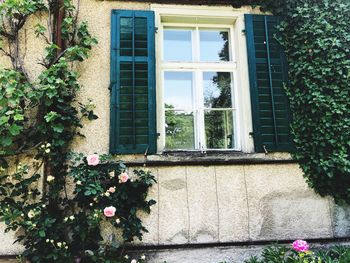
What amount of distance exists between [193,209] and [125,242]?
765 millimetres

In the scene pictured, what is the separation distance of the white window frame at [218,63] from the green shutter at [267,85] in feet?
0.27

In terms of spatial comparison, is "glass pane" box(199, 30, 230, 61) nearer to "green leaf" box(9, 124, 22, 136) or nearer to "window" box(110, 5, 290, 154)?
"window" box(110, 5, 290, 154)

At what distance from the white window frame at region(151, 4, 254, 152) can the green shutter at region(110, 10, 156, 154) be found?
0.49ft

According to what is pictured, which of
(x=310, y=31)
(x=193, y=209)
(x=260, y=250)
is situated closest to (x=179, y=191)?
(x=193, y=209)

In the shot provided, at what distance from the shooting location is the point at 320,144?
3793mm

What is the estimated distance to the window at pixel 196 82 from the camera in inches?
152

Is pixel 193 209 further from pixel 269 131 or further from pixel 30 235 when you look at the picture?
pixel 30 235

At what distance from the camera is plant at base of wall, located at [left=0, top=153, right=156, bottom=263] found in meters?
3.32

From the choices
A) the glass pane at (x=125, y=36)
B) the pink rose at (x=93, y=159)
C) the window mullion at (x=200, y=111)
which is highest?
the glass pane at (x=125, y=36)

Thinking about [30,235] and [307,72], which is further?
[307,72]

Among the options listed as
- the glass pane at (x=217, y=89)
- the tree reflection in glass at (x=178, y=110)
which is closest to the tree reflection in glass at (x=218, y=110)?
the glass pane at (x=217, y=89)

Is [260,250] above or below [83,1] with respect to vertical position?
below

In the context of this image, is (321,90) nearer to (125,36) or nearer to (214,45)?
(214,45)

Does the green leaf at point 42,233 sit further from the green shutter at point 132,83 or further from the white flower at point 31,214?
the green shutter at point 132,83
